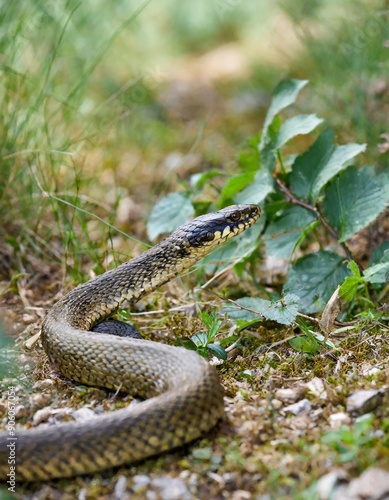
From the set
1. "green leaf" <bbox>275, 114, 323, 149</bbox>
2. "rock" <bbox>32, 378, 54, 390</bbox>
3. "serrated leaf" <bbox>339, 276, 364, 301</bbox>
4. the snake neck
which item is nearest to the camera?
"rock" <bbox>32, 378, 54, 390</bbox>

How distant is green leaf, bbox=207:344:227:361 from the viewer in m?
4.61

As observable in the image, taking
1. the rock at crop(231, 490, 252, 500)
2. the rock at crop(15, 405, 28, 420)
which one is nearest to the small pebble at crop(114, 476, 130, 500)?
the rock at crop(231, 490, 252, 500)

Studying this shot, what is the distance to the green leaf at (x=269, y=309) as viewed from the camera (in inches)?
180

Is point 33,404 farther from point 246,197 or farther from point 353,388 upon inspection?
point 246,197

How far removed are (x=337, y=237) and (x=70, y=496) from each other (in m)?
2.95

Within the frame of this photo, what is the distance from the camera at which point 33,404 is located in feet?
13.8

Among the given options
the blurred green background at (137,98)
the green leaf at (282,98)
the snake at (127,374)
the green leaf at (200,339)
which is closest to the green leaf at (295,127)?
the green leaf at (282,98)

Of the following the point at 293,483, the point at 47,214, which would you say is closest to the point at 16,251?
the point at 47,214

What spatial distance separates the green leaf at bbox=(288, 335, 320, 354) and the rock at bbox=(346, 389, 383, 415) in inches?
30.3

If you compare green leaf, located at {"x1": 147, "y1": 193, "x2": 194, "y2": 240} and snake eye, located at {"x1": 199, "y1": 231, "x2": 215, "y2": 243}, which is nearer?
snake eye, located at {"x1": 199, "y1": 231, "x2": 215, "y2": 243}

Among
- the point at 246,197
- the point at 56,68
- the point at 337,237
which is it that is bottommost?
the point at 337,237

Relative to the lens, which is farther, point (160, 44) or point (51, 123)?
point (160, 44)

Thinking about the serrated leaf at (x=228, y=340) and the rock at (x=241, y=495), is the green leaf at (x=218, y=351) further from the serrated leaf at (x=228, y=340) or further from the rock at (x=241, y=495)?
the rock at (x=241, y=495)

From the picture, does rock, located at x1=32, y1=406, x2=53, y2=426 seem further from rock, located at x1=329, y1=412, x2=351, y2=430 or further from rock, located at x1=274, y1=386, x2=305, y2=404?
rock, located at x1=329, y1=412, x2=351, y2=430
